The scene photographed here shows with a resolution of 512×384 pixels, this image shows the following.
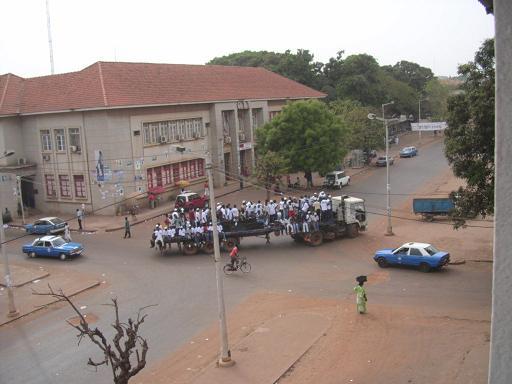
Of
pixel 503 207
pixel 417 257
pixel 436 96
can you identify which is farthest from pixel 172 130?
pixel 436 96

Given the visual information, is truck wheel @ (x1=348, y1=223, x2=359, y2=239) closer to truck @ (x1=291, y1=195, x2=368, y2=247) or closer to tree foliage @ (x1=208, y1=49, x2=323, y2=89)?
truck @ (x1=291, y1=195, x2=368, y2=247)

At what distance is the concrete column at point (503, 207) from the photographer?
548cm

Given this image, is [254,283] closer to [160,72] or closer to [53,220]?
[53,220]

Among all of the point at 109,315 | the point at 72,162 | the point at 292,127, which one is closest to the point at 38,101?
the point at 72,162

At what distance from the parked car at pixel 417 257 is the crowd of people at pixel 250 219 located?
4.85 meters

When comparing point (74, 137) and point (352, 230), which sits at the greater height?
point (74, 137)

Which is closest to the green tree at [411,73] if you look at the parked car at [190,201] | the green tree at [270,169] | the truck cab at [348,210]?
the green tree at [270,169]

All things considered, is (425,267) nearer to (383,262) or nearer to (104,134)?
(383,262)

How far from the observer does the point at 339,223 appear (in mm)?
27453

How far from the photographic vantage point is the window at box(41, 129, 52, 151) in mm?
39156

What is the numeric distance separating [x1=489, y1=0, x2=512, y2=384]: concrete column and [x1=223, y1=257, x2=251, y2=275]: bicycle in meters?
17.4

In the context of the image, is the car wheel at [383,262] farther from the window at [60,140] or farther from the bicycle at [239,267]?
the window at [60,140]

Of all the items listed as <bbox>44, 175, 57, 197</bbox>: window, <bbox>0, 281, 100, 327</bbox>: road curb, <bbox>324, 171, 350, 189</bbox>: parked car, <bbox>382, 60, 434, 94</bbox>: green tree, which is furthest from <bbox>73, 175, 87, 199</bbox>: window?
<bbox>382, 60, 434, 94</bbox>: green tree

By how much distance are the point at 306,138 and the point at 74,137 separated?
16.0 m
